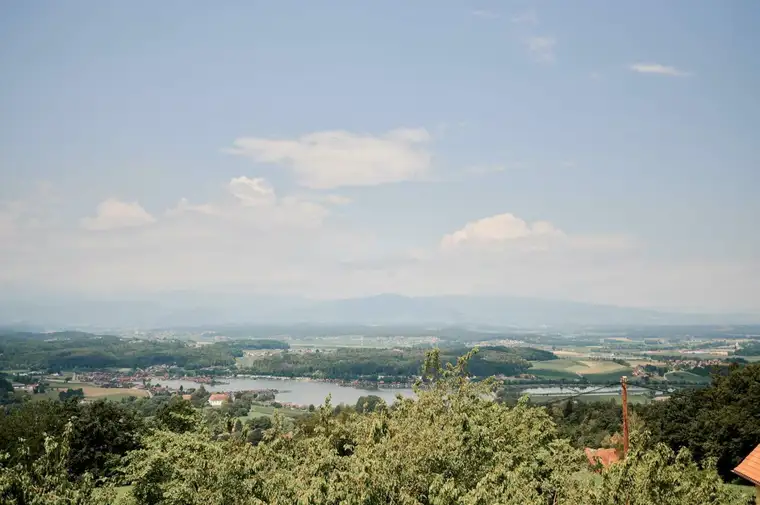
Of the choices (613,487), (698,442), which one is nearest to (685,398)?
(698,442)

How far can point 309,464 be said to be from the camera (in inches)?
468

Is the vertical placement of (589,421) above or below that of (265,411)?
above

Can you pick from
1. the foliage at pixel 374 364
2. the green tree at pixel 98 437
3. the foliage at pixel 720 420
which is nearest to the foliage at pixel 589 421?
the foliage at pixel 720 420

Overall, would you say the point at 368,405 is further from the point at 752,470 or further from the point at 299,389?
the point at 299,389

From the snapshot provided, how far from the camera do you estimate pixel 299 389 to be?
105m

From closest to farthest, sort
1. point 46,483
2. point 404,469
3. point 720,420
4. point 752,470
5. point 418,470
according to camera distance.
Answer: point 46,483 < point 404,469 < point 418,470 < point 752,470 < point 720,420

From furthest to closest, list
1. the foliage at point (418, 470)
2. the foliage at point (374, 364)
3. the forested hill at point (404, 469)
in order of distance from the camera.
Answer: the foliage at point (374, 364)
the foliage at point (418, 470)
the forested hill at point (404, 469)

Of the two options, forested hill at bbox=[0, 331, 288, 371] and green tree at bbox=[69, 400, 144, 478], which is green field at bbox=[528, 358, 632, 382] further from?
green tree at bbox=[69, 400, 144, 478]

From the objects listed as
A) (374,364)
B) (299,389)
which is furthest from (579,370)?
(299,389)

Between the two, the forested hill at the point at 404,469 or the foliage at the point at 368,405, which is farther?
the foliage at the point at 368,405

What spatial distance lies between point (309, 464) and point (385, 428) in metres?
2.12

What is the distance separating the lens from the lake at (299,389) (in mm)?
86688

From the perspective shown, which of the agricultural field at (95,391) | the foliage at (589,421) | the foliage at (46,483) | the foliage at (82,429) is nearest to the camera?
the foliage at (46,483)

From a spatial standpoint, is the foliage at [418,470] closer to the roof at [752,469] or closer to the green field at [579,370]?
the roof at [752,469]
